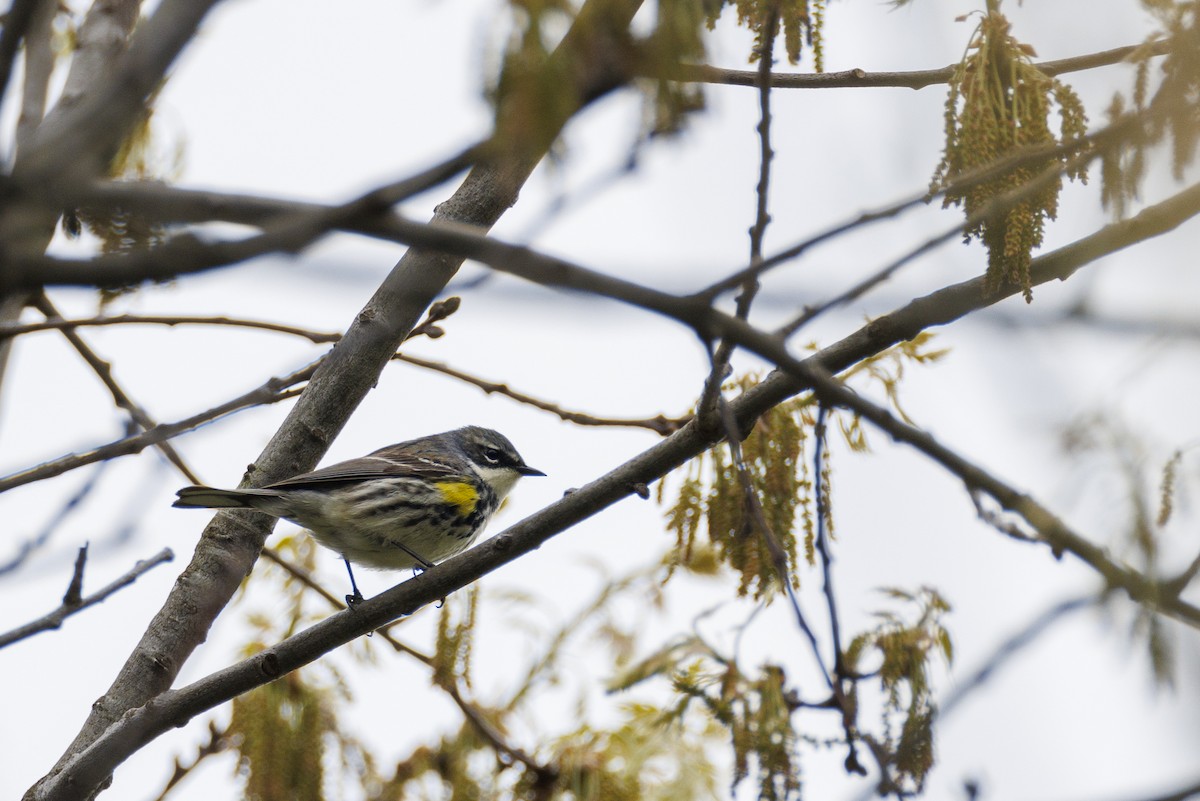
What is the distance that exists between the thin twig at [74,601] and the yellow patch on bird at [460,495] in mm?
2364

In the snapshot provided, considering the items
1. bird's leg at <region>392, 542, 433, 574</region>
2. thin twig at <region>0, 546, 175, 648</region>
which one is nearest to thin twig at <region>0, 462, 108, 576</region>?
thin twig at <region>0, 546, 175, 648</region>

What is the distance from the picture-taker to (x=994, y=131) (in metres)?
3.14

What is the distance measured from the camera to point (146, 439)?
304 centimetres

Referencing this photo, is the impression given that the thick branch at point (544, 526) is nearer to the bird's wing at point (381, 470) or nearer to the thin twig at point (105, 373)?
the thin twig at point (105, 373)

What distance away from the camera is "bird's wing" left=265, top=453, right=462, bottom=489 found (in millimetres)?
5402

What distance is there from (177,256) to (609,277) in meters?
0.60

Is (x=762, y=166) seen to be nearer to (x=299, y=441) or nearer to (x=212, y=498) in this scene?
(x=299, y=441)

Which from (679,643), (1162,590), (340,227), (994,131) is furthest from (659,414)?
(340,227)

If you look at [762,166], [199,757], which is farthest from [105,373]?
[762,166]

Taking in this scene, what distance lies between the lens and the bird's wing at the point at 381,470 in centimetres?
540

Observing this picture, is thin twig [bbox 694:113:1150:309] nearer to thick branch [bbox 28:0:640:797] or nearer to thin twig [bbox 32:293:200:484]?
thick branch [bbox 28:0:640:797]

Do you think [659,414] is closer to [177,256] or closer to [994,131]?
[994,131]

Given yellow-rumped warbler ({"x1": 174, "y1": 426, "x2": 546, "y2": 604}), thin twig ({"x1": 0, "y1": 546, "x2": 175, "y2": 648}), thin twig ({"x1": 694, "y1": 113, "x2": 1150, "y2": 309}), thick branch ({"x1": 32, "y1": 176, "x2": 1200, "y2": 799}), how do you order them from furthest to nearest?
yellow-rumped warbler ({"x1": 174, "y1": 426, "x2": 546, "y2": 604}) → thin twig ({"x1": 0, "y1": 546, "x2": 175, "y2": 648}) → thick branch ({"x1": 32, "y1": 176, "x2": 1200, "y2": 799}) → thin twig ({"x1": 694, "y1": 113, "x2": 1150, "y2": 309})

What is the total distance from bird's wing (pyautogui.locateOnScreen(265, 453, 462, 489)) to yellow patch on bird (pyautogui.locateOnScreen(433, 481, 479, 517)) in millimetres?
88
